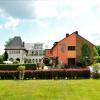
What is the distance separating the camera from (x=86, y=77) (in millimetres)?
40531

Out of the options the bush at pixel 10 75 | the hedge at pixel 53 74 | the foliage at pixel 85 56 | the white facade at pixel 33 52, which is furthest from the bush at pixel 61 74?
the white facade at pixel 33 52

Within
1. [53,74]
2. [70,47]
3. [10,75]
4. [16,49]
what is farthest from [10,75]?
[16,49]

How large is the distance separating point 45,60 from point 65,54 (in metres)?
9.70

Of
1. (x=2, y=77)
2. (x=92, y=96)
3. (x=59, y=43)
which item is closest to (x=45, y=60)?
(x=59, y=43)

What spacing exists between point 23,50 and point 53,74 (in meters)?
77.4

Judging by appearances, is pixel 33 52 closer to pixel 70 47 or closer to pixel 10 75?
pixel 70 47

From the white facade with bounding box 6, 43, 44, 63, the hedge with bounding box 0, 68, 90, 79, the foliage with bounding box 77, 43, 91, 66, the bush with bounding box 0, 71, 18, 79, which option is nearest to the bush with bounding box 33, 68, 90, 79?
the hedge with bounding box 0, 68, 90, 79

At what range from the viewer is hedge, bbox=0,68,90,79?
40.4 meters

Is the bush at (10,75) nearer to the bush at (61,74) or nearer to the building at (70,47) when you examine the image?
the bush at (61,74)

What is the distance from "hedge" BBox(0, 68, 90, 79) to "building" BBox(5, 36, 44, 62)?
243ft

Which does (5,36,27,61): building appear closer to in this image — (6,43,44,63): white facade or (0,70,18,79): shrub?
(6,43,44,63): white facade

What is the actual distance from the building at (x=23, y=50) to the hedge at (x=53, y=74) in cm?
7394

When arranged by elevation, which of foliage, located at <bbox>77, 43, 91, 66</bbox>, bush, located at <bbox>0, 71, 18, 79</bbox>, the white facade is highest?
the white facade

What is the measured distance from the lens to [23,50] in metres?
117
